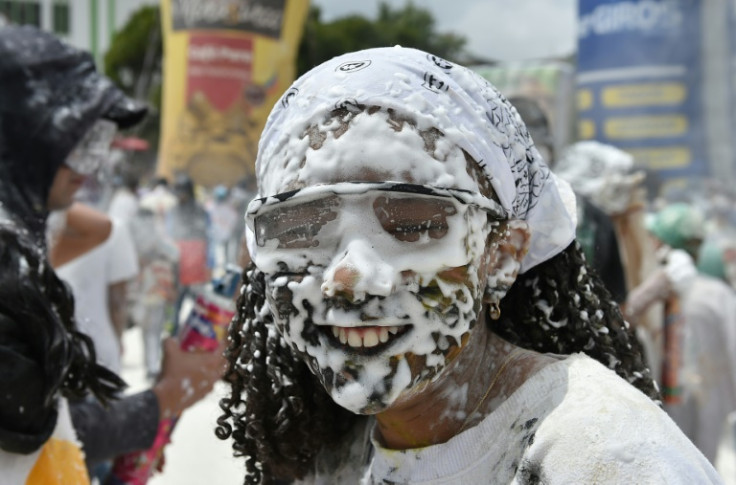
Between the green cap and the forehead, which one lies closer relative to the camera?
the forehead

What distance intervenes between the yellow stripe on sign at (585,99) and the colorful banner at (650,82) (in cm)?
1

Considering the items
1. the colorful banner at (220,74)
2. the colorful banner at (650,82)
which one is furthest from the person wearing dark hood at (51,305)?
the colorful banner at (220,74)

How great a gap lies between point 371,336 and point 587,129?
41.6 ft

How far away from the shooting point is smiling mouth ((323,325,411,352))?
1.29m

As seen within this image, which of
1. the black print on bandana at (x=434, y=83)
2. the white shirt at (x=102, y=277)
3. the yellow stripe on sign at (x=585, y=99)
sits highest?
the black print on bandana at (x=434, y=83)

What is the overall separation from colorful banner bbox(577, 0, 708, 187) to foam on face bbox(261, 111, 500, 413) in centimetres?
1166

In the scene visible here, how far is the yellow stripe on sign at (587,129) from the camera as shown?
43.5 ft

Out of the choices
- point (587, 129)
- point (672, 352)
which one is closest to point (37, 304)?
point (672, 352)

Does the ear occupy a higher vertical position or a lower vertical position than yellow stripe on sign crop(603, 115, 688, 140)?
higher

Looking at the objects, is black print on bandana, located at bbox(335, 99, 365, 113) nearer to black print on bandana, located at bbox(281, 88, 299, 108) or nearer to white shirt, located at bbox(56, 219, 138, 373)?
black print on bandana, located at bbox(281, 88, 299, 108)

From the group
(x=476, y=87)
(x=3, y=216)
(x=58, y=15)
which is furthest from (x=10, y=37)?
(x=58, y=15)

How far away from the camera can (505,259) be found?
Answer: 56.3 inches

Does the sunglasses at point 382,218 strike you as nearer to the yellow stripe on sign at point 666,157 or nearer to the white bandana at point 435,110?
the white bandana at point 435,110

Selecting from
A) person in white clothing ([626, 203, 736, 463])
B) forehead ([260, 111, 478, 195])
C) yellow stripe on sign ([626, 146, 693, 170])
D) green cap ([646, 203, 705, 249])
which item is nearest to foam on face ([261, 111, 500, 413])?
forehead ([260, 111, 478, 195])
